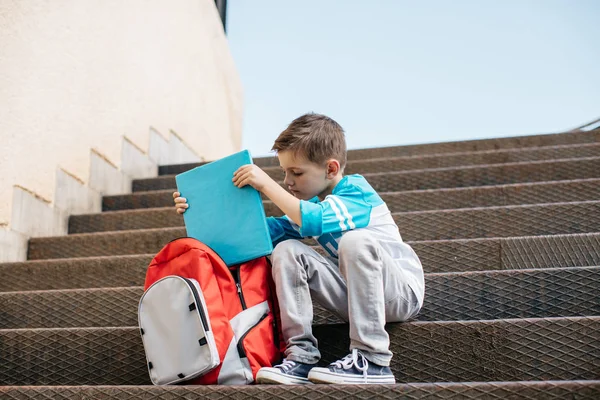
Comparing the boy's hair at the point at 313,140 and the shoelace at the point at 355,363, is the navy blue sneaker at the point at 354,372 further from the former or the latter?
the boy's hair at the point at 313,140

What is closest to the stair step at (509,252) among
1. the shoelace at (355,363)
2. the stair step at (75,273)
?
the shoelace at (355,363)

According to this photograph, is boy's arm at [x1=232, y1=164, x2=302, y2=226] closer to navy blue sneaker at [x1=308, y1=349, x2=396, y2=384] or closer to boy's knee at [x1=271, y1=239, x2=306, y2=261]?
boy's knee at [x1=271, y1=239, x2=306, y2=261]

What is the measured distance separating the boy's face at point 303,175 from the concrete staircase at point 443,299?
409mm

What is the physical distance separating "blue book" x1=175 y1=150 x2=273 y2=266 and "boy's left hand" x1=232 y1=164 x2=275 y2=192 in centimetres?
2

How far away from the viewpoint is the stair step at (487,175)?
125 inches

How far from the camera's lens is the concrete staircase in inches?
64.4

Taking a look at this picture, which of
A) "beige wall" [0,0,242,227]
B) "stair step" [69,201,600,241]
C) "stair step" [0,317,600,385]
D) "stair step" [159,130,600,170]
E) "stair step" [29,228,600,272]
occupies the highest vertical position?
"beige wall" [0,0,242,227]

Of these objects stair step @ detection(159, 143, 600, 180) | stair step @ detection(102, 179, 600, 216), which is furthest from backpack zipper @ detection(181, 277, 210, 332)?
stair step @ detection(159, 143, 600, 180)

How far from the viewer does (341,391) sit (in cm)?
146

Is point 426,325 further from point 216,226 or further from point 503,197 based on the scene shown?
point 503,197

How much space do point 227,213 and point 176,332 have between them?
1.27 ft

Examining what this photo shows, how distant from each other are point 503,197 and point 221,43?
14.5ft

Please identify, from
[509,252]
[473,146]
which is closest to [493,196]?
[509,252]

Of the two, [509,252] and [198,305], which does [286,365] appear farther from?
[509,252]
